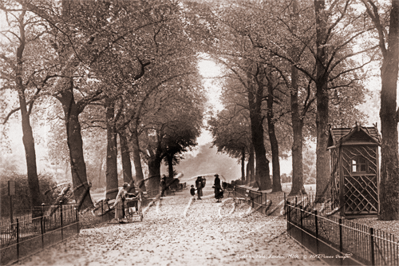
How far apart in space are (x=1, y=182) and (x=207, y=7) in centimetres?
1622

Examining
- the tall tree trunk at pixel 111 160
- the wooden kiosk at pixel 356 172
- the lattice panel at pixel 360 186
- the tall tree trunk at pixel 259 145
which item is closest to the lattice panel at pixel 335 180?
the wooden kiosk at pixel 356 172

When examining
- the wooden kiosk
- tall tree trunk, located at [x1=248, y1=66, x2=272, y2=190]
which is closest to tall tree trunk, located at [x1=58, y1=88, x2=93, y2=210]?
the wooden kiosk

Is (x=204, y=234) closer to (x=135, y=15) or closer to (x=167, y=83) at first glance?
(x=135, y=15)

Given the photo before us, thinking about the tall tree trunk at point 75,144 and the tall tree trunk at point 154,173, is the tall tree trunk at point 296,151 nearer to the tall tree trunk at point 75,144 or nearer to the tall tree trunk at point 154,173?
the tall tree trunk at point 75,144

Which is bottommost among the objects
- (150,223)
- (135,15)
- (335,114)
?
(150,223)

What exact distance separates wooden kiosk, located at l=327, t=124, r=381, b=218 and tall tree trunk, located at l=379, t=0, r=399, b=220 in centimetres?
123

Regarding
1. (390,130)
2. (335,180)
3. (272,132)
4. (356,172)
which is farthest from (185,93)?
(390,130)

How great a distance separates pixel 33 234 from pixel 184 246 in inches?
172

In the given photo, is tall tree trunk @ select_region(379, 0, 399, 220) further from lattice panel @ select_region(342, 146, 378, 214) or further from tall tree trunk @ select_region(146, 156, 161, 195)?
tall tree trunk @ select_region(146, 156, 161, 195)

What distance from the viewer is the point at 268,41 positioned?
20.8 m

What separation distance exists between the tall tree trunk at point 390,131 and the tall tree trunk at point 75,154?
14.0 m

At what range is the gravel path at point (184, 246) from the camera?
34.4 feet

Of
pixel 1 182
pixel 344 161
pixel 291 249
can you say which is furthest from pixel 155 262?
pixel 1 182

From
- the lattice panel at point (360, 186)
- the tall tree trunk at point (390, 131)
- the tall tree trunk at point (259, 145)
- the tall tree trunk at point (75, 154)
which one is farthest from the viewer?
the tall tree trunk at point (259, 145)
